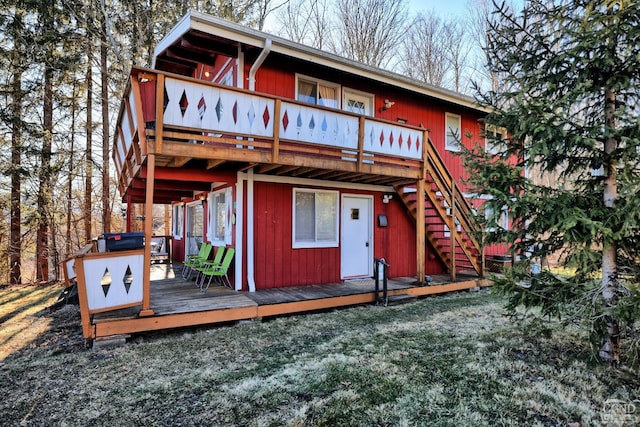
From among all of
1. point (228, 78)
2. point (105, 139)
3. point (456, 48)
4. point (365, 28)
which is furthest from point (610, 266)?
point (456, 48)

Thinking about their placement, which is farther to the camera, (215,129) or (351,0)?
(351,0)

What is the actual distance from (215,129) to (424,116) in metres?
6.43

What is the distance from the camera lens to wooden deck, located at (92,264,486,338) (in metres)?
4.80

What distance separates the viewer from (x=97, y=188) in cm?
1471

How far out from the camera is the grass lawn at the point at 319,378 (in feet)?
9.58

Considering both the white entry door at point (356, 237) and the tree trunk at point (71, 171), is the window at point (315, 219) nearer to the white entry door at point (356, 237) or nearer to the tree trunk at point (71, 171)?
the white entry door at point (356, 237)

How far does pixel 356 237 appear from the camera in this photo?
8383mm

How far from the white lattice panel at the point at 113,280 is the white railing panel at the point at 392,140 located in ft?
14.4

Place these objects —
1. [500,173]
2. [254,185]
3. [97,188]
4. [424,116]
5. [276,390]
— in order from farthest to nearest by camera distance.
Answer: [97,188]
[424,116]
[254,185]
[500,173]
[276,390]

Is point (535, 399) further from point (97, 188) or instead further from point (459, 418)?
point (97, 188)

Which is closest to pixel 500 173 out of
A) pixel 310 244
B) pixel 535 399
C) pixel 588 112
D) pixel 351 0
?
pixel 588 112

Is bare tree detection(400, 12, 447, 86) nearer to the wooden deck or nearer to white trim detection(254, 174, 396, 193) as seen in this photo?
white trim detection(254, 174, 396, 193)

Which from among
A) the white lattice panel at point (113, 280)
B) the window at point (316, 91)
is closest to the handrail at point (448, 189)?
the window at point (316, 91)

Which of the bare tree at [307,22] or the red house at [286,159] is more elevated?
the bare tree at [307,22]
